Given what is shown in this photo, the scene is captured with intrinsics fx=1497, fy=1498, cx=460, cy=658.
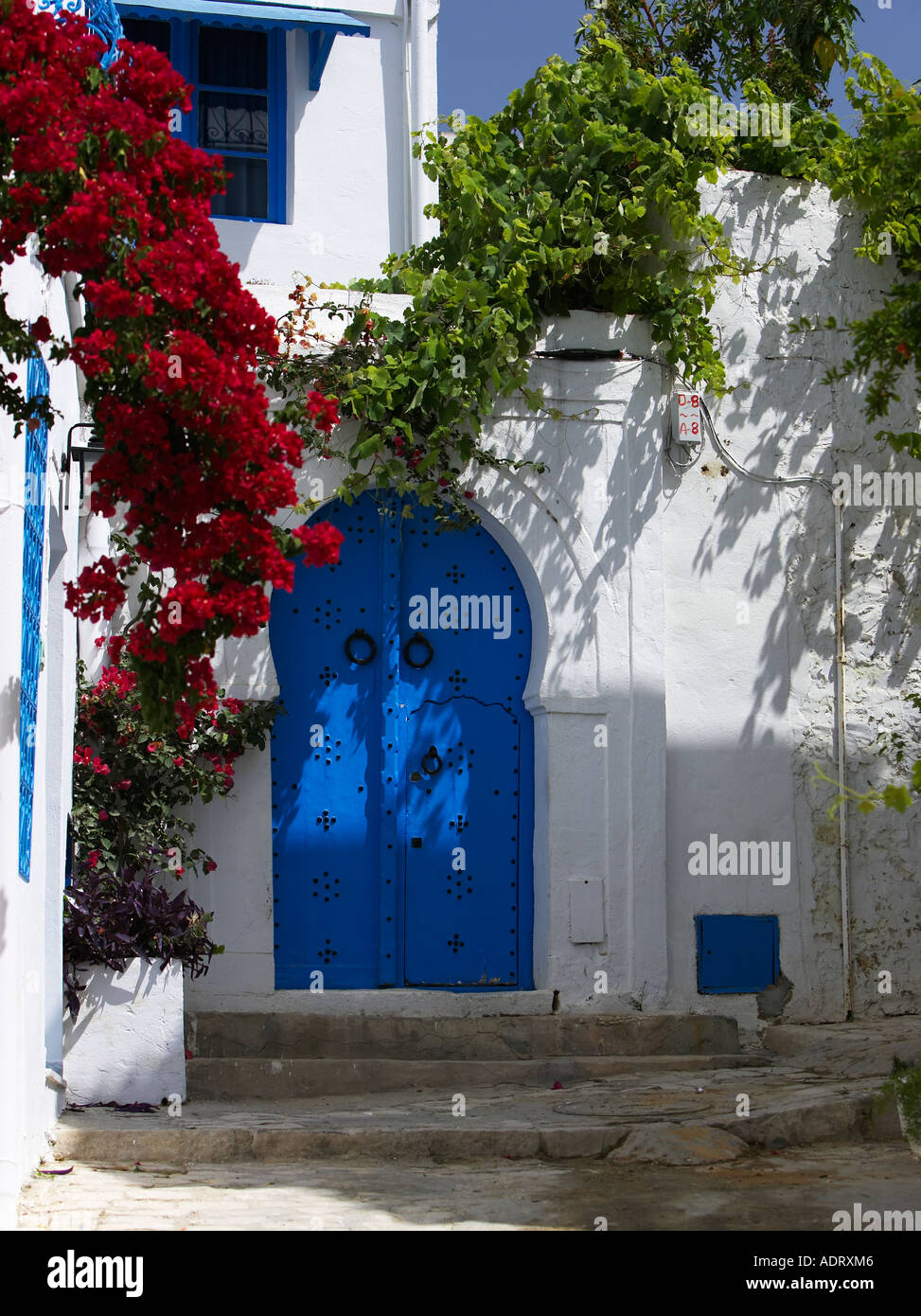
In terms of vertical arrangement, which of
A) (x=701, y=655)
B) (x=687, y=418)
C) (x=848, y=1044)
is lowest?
(x=848, y=1044)

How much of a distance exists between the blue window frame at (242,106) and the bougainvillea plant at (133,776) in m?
3.90

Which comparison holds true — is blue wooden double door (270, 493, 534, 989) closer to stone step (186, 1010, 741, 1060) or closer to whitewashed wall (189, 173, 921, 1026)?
whitewashed wall (189, 173, 921, 1026)

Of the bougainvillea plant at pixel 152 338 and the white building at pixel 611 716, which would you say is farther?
the white building at pixel 611 716

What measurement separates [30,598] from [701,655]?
424cm

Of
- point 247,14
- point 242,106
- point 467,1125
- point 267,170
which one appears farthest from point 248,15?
point 467,1125

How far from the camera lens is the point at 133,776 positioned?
7.07 meters

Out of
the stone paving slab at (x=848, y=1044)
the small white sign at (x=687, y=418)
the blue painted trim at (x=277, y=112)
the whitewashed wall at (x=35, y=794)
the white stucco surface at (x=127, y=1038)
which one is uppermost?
the blue painted trim at (x=277, y=112)

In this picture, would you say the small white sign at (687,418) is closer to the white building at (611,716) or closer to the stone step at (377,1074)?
the white building at (611,716)

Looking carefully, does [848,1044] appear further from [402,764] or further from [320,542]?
[320,542]

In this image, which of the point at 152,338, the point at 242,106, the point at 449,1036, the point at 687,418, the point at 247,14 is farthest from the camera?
the point at 242,106

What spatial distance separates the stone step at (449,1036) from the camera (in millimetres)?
7188

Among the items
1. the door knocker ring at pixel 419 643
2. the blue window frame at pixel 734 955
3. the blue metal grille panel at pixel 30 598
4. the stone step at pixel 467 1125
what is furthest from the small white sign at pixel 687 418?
the blue metal grille panel at pixel 30 598

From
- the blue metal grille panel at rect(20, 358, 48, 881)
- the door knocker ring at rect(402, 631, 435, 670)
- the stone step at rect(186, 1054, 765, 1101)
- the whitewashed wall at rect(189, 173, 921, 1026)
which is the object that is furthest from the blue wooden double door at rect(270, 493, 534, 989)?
the blue metal grille panel at rect(20, 358, 48, 881)
